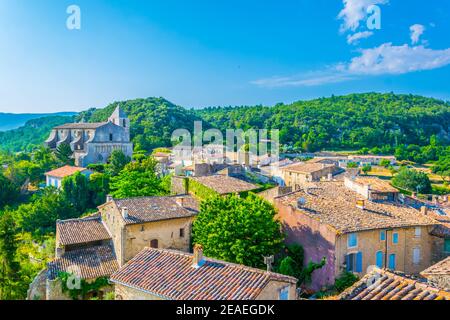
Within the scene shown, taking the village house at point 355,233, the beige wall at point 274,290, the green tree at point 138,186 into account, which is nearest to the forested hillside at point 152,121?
the green tree at point 138,186

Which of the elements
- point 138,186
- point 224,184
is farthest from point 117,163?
point 224,184

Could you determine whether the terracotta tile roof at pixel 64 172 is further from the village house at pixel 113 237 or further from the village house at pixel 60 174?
the village house at pixel 113 237

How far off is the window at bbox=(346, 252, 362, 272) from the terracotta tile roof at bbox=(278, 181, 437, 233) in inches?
59.6

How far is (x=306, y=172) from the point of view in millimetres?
44438

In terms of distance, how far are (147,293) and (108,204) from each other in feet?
39.5

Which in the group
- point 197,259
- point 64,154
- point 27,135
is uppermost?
point 27,135

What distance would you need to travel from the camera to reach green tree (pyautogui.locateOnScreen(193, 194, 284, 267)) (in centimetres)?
1995

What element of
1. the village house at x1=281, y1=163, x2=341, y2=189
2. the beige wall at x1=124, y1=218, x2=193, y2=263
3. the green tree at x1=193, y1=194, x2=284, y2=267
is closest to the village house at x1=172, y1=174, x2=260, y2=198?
the beige wall at x1=124, y1=218, x2=193, y2=263

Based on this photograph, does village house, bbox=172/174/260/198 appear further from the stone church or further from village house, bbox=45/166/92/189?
the stone church

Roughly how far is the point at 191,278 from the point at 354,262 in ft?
37.0

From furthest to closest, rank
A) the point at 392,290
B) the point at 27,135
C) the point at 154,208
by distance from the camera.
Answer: the point at 27,135
the point at 154,208
the point at 392,290

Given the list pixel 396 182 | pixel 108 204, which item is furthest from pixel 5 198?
pixel 396 182

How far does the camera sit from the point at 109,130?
63062mm

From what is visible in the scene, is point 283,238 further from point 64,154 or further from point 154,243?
point 64,154
